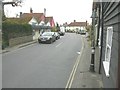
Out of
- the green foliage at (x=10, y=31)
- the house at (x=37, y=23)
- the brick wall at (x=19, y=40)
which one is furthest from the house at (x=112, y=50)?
the house at (x=37, y=23)

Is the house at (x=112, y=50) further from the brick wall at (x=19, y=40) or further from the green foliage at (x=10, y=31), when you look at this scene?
the brick wall at (x=19, y=40)

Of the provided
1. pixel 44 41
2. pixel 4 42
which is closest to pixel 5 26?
pixel 4 42

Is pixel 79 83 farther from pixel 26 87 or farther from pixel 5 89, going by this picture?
pixel 5 89

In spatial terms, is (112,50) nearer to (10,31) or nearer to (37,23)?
(10,31)

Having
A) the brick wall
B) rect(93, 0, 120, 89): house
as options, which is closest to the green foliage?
the brick wall

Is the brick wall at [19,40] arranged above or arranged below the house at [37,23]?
below

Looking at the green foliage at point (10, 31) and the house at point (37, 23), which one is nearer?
the green foliage at point (10, 31)

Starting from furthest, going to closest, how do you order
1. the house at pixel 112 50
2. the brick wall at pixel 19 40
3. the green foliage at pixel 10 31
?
1. the brick wall at pixel 19 40
2. the green foliage at pixel 10 31
3. the house at pixel 112 50

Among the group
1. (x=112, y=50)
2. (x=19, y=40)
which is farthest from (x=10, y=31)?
(x=112, y=50)

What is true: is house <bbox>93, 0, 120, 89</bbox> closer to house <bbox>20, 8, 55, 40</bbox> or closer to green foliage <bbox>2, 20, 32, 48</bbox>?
green foliage <bbox>2, 20, 32, 48</bbox>

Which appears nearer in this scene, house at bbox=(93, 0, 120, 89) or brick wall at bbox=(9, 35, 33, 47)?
house at bbox=(93, 0, 120, 89)

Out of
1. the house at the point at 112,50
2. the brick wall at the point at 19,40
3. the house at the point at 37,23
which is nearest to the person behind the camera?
the house at the point at 112,50

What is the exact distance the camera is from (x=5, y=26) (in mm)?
26984

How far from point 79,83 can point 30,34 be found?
28822 millimetres
